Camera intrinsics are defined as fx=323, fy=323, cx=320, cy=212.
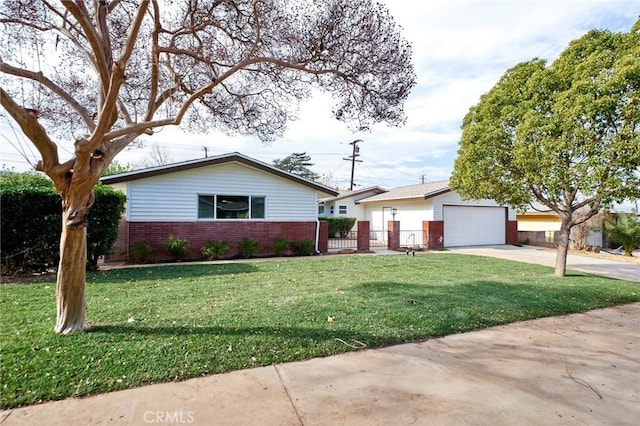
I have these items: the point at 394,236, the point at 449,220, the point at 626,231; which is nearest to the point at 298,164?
the point at 449,220

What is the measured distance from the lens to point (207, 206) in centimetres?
1191

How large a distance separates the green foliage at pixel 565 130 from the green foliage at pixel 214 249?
8187 millimetres

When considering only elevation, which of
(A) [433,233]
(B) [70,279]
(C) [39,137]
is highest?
(C) [39,137]

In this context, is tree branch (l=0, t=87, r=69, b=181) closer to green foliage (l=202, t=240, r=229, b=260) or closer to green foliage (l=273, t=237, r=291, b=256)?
green foliage (l=202, t=240, r=229, b=260)

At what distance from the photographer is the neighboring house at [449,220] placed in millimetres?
16250

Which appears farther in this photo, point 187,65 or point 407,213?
point 407,213

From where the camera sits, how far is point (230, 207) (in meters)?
12.3

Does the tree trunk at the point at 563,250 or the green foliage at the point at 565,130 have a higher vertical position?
the green foliage at the point at 565,130

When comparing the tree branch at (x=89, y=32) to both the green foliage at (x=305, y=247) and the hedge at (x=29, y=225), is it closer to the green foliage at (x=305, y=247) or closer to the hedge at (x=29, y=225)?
the hedge at (x=29, y=225)

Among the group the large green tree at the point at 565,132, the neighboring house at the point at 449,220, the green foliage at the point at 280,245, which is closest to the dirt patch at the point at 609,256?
the neighboring house at the point at 449,220

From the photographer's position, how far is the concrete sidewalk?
245 cm

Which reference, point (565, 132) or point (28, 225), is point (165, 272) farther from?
point (565, 132)

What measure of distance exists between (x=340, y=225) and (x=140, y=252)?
13639mm

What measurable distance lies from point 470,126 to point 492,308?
6.11 meters
